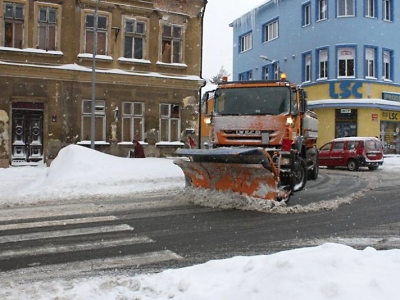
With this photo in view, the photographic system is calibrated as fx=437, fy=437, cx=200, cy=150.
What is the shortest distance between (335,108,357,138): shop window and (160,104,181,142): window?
41.1ft

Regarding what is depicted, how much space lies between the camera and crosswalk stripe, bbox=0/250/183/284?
4.81 metres

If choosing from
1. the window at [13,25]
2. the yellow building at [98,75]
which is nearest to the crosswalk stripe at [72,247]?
the yellow building at [98,75]

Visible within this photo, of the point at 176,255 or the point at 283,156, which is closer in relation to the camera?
the point at 176,255

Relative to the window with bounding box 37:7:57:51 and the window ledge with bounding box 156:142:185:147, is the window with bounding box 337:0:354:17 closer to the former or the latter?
the window ledge with bounding box 156:142:185:147

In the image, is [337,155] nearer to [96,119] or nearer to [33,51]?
[96,119]

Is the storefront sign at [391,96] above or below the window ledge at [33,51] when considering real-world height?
below

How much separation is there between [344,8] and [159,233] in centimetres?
2781

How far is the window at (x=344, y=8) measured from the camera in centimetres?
3005

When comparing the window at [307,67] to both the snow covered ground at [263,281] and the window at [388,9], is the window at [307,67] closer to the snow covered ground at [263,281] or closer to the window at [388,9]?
the window at [388,9]

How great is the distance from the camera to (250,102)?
10953mm

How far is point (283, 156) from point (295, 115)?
1.27 m

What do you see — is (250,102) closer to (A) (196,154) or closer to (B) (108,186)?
(A) (196,154)

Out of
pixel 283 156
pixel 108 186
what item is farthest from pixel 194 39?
pixel 283 156

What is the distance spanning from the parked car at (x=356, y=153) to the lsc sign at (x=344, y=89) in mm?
7894
